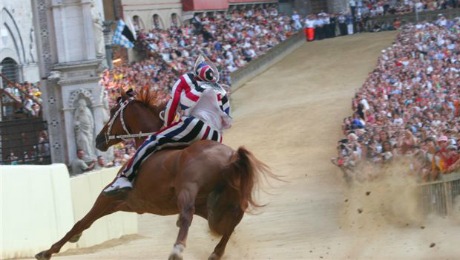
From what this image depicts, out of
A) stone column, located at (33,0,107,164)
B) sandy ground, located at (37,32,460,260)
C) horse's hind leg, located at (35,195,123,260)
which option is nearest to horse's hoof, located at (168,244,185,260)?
horse's hind leg, located at (35,195,123,260)

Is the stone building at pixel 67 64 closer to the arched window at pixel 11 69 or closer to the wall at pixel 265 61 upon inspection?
the arched window at pixel 11 69

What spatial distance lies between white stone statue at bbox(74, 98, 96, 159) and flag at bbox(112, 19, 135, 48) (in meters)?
14.0

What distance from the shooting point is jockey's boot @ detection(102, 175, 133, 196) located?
41.7 feet

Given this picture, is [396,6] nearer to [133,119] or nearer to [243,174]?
[133,119]

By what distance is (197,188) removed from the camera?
38.3 ft

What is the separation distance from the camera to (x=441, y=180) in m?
18.5

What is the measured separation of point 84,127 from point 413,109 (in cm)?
1036

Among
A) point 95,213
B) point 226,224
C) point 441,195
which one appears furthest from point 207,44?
point 226,224

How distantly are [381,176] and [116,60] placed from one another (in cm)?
2435

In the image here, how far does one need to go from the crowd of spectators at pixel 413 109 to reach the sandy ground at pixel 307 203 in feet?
3.18

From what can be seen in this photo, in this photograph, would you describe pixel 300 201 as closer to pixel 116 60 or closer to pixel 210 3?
pixel 116 60

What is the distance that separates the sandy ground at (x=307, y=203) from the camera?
1615 cm

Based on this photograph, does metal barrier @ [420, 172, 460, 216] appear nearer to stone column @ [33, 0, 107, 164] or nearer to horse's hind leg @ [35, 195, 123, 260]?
horse's hind leg @ [35, 195, 123, 260]

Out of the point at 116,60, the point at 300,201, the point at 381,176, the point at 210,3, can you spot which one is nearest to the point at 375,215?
the point at 381,176
